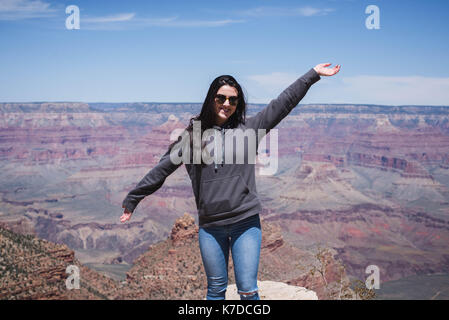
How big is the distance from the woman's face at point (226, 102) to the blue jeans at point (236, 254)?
884 mm

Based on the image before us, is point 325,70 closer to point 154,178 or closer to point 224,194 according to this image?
point 224,194

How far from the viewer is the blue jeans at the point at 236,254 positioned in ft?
11.3

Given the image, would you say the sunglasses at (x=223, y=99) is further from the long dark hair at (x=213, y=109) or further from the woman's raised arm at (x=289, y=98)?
the woman's raised arm at (x=289, y=98)

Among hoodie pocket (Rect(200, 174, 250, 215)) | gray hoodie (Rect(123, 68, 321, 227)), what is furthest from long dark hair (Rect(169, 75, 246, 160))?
hoodie pocket (Rect(200, 174, 250, 215))

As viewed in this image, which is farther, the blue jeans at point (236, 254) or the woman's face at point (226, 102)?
the woman's face at point (226, 102)

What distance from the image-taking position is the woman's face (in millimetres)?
3559

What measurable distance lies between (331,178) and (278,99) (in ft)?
416

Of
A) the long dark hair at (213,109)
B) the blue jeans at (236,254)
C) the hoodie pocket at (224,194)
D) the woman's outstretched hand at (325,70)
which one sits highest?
the woman's outstretched hand at (325,70)

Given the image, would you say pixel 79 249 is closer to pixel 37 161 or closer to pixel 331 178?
pixel 331 178

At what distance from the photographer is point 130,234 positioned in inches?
3935

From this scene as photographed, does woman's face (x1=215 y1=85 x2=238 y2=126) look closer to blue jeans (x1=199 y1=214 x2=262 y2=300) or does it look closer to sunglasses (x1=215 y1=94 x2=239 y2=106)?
sunglasses (x1=215 y1=94 x2=239 y2=106)

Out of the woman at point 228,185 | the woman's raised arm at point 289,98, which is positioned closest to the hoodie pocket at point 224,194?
the woman at point 228,185

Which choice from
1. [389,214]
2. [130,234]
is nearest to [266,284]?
[130,234]
